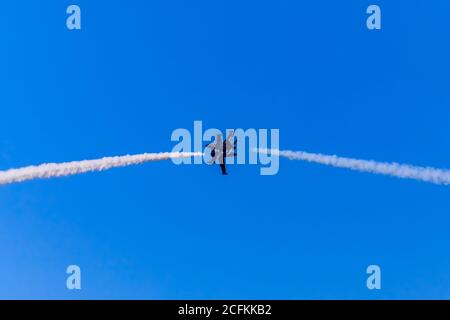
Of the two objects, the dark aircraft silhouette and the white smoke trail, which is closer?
the white smoke trail

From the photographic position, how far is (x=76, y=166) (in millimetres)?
63188

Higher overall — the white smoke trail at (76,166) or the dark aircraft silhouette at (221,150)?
the dark aircraft silhouette at (221,150)

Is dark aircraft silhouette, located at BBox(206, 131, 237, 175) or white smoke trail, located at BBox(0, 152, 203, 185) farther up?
dark aircraft silhouette, located at BBox(206, 131, 237, 175)

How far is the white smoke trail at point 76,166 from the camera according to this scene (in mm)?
53250

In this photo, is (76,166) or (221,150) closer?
(76,166)

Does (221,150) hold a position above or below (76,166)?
above

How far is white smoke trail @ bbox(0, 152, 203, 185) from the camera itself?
5325 cm

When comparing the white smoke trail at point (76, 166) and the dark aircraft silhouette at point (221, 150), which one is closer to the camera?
the white smoke trail at point (76, 166)

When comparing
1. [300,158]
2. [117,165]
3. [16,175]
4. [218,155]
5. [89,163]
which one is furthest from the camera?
[218,155]
